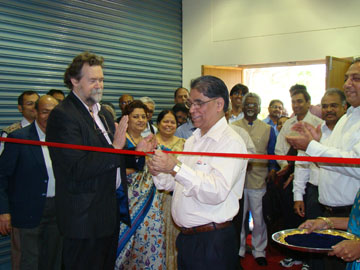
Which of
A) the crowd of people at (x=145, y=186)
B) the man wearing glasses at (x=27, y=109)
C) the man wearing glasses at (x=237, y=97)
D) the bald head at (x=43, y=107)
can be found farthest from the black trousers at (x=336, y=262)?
the man wearing glasses at (x=27, y=109)

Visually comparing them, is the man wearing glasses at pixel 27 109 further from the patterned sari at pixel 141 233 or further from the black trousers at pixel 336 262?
the black trousers at pixel 336 262

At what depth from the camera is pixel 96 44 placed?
642 centimetres

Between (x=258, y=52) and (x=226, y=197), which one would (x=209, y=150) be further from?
(x=258, y=52)

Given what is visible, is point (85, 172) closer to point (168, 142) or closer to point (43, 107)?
point (43, 107)

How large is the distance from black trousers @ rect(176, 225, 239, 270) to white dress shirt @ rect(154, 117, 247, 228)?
86 millimetres

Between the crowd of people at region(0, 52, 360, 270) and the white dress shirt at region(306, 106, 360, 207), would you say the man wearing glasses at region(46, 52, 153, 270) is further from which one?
the white dress shirt at region(306, 106, 360, 207)

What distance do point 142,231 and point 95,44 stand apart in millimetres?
3827

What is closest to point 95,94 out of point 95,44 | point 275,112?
point 95,44

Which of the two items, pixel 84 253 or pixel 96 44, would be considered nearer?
pixel 84 253

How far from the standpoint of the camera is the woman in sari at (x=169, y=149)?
3.84 m

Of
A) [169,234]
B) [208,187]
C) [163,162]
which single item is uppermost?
[163,162]

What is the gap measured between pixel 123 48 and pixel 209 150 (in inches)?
201

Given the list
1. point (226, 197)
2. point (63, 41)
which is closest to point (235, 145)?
point (226, 197)

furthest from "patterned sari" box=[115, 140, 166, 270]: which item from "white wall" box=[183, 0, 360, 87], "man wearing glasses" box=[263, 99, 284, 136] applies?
"white wall" box=[183, 0, 360, 87]
